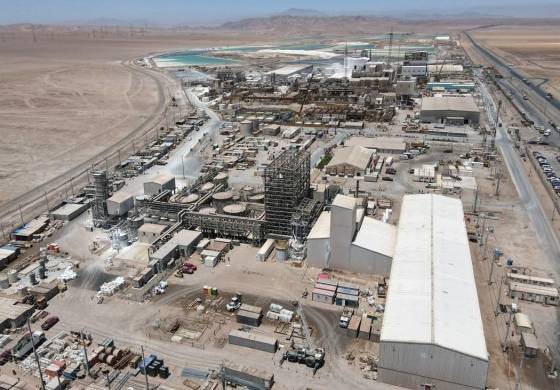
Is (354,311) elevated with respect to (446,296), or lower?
lower

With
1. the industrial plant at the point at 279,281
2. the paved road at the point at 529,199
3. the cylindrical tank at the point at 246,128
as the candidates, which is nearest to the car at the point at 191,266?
the industrial plant at the point at 279,281

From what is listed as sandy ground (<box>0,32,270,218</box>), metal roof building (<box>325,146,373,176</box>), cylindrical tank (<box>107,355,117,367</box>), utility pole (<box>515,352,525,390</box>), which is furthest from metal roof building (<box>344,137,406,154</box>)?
cylindrical tank (<box>107,355,117,367</box>)

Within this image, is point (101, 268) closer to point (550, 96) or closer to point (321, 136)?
point (321, 136)

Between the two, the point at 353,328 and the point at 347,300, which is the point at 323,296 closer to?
the point at 347,300

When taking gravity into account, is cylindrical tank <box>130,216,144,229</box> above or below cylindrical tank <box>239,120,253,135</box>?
below

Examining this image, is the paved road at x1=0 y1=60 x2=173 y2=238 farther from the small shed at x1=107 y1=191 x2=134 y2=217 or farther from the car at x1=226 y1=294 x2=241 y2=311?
the car at x1=226 y1=294 x2=241 y2=311

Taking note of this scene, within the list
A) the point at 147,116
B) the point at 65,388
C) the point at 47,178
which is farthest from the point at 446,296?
the point at 147,116

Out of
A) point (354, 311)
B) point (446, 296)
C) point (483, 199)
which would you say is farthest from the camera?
point (483, 199)
